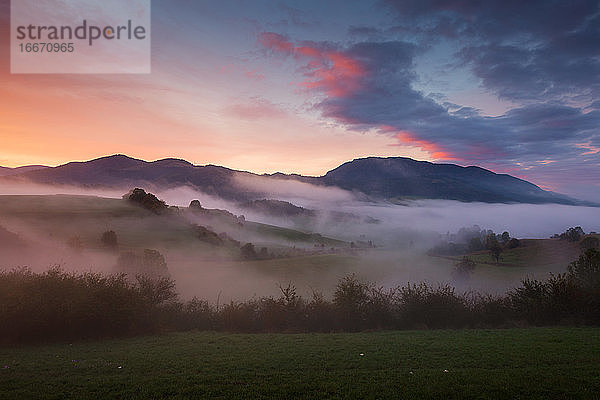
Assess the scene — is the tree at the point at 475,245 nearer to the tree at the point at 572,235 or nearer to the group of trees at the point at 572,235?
the group of trees at the point at 572,235

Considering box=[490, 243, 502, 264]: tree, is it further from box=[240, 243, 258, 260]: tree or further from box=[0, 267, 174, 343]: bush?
box=[0, 267, 174, 343]: bush

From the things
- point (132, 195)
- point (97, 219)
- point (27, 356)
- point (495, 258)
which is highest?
point (132, 195)

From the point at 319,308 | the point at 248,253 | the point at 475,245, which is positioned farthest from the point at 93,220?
the point at 475,245

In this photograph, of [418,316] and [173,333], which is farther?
[418,316]

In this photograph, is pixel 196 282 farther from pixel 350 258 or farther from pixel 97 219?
pixel 350 258

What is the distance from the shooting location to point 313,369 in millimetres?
20031

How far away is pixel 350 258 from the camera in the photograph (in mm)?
125125

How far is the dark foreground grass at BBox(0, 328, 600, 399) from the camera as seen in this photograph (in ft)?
54.0

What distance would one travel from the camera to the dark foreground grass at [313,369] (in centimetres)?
1645

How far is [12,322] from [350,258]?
4158 inches

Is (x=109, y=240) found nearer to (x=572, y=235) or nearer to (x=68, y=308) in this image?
(x=68, y=308)

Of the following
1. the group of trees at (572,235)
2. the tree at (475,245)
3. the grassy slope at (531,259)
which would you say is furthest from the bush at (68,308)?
the group of trees at (572,235)

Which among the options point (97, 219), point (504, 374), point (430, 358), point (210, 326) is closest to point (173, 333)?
point (210, 326)

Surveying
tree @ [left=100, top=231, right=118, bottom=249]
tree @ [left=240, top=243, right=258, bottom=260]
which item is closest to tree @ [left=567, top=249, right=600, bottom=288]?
tree @ [left=240, top=243, right=258, bottom=260]
